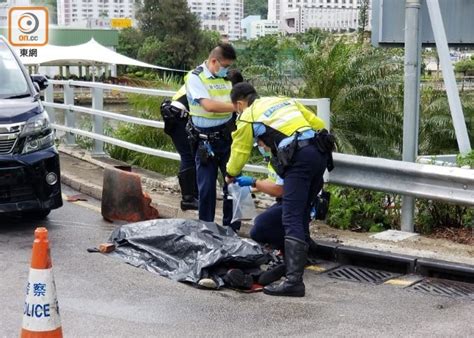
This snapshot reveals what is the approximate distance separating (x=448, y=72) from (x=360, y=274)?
2920 millimetres

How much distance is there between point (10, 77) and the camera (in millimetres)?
8969

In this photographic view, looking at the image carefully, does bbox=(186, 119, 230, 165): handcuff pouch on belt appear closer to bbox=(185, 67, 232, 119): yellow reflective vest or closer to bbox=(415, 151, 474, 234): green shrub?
bbox=(185, 67, 232, 119): yellow reflective vest

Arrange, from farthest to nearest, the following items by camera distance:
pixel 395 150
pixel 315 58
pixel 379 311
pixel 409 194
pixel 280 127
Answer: pixel 315 58 → pixel 395 150 → pixel 409 194 → pixel 280 127 → pixel 379 311

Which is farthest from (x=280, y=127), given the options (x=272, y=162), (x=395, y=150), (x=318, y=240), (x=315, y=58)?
(x=315, y=58)

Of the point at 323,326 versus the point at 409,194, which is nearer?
the point at 323,326

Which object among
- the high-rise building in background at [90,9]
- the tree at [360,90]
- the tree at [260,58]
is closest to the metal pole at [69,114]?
the tree at [260,58]

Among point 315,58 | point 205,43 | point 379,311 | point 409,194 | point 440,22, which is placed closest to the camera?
point 379,311

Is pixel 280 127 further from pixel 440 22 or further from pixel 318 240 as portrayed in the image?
pixel 440 22

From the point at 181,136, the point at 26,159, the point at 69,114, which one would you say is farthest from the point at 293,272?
the point at 69,114

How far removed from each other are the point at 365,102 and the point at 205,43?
2696 inches

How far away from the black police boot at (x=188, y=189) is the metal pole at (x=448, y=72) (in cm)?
279

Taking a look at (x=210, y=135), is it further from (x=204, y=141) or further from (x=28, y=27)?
(x=28, y=27)

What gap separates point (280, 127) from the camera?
6.16 metres

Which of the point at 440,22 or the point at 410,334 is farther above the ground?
the point at 440,22
